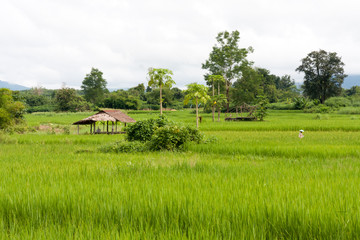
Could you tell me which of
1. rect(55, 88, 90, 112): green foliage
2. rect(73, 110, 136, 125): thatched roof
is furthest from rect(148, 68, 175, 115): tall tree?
rect(55, 88, 90, 112): green foliage

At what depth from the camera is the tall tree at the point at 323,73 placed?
54188mm

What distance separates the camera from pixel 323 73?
54.6 metres

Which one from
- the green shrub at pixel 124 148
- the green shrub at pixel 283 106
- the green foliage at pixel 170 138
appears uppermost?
the green shrub at pixel 283 106

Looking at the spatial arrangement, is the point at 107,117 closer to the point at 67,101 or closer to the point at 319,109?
the point at 319,109

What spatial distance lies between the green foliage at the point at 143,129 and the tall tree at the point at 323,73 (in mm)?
51010

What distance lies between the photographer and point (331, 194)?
3.29 m

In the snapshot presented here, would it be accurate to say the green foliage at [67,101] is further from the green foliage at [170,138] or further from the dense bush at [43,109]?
the green foliage at [170,138]

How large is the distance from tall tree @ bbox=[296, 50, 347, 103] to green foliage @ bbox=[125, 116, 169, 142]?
51010 mm

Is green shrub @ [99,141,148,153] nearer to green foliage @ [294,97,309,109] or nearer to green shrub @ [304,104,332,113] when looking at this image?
green shrub @ [304,104,332,113]

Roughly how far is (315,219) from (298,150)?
744cm

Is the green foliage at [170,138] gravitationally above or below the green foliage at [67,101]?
below

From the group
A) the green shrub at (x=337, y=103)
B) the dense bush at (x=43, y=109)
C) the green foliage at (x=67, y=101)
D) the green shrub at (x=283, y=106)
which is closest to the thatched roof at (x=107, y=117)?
the green shrub at (x=283, y=106)

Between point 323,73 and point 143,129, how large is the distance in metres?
53.4

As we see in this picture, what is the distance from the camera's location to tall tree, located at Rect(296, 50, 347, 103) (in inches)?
2133
